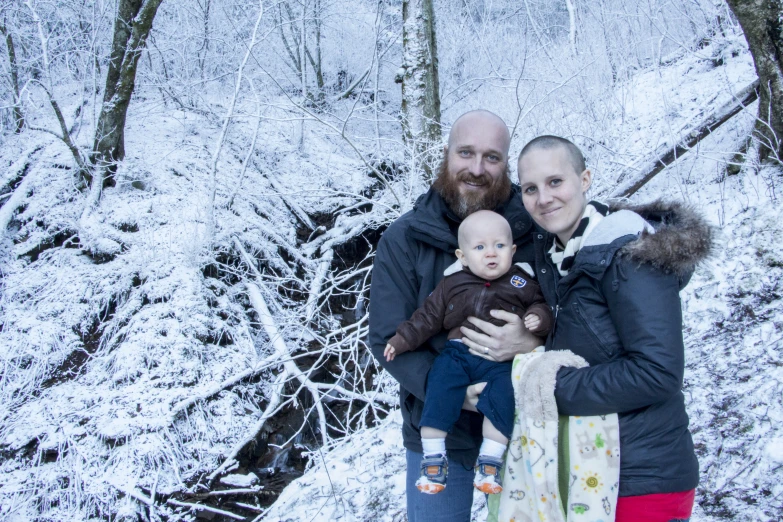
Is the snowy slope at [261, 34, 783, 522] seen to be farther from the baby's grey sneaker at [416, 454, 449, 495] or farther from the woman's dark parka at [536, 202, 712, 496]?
the baby's grey sneaker at [416, 454, 449, 495]

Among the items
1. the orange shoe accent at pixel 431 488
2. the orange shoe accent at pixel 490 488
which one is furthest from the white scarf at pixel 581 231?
the orange shoe accent at pixel 431 488

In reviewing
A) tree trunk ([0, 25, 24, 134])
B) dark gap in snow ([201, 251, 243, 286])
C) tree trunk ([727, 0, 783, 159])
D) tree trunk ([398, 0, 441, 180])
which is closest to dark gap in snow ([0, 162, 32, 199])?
tree trunk ([0, 25, 24, 134])

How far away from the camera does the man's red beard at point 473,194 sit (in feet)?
7.56

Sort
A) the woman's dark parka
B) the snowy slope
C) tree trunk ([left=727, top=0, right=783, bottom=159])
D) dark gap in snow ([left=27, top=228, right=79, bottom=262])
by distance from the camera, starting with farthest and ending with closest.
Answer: dark gap in snow ([left=27, top=228, right=79, bottom=262])
tree trunk ([left=727, top=0, right=783, bottom=159])
the snowy slope
the woman's dark parka

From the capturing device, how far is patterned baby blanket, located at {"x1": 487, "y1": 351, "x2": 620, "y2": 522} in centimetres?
164

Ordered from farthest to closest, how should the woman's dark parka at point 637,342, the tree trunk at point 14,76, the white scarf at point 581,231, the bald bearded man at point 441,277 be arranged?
the tree trunk at point 14,76
the bald bearded man at point 441,277
the white scarf at point 581,231
the woman's dark parka at point 637,342

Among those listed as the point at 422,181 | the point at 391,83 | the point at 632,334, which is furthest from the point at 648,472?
the point at 391,83

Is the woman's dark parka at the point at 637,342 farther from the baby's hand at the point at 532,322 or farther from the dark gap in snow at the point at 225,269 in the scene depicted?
the dark gap in snow at the point at 225,269

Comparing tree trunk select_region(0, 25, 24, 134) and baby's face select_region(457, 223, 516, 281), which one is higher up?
tree trunk select_region(0, 25, 24, 134)

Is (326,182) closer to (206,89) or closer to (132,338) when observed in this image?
(206,89)

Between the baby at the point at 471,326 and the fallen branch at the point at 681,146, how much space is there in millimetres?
3333

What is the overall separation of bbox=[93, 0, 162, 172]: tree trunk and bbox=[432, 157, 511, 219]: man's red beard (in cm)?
605

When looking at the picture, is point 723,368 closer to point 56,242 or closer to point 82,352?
point 82,352

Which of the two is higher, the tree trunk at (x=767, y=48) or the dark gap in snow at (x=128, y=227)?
the tree trunk at (x=767, y=48)
